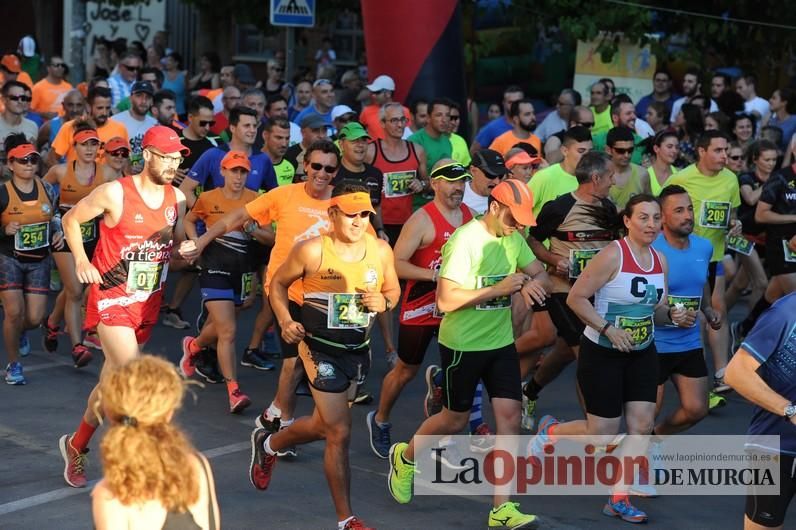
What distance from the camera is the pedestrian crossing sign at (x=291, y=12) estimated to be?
15344 mm

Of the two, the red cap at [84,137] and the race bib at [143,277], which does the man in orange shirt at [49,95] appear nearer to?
the red cap at [84,137]

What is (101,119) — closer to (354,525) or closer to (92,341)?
(92,341)

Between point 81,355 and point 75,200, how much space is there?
140 centimetres

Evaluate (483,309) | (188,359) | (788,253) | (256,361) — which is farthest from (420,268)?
(788,253)

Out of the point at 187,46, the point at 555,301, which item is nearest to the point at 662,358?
the point at 555,301

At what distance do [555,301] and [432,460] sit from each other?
4.47 ft

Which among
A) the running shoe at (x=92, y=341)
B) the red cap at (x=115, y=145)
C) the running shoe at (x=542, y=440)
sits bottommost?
the running shoe at (x=92, y=341)

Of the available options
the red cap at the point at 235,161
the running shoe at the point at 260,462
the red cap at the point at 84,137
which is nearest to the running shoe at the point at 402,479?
the running shoe at the point at 260,462

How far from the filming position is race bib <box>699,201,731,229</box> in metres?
10.4

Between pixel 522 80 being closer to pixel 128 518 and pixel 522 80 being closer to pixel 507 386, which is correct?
pixel 507 386

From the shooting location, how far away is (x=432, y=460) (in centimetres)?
827

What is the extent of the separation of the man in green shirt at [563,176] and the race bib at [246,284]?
2.02m

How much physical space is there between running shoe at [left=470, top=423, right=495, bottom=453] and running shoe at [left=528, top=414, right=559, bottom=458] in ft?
1.26

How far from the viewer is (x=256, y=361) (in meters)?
10.8
